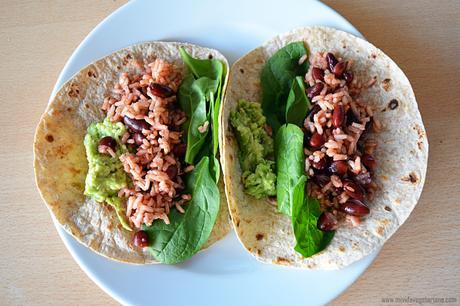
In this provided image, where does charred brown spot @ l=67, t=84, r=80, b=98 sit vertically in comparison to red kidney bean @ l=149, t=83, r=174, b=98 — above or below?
below

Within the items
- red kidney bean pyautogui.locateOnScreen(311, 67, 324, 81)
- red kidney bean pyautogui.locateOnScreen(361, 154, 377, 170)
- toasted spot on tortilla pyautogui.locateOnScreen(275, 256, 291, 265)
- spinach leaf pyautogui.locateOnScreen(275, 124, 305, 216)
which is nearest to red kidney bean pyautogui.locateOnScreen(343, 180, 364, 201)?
red kidney bean pyautogui.locateOnScreen(361, 154, 377, 170)

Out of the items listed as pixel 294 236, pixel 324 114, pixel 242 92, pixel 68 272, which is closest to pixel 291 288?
pixel 294 236

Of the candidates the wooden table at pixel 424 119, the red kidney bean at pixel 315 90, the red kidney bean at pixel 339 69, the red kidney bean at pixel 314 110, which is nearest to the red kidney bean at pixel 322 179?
the red kidney bean at pixel 314 110

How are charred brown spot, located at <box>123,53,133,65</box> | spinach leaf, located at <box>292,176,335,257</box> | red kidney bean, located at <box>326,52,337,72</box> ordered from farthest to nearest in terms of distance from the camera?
charred brown spot, located at <box>123,53,133,65</box> → red kidney bean, located at <box>326,52,337,72</box> → spinach leaf, located at <box>292,176,335,257</box>

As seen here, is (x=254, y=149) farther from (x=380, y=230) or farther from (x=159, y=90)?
(x=380, y=230)

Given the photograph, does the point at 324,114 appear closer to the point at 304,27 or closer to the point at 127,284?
the point at 304,27

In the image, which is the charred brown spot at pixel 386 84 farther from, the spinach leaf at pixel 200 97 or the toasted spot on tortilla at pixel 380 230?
the spinach leaf at pixel 200 97

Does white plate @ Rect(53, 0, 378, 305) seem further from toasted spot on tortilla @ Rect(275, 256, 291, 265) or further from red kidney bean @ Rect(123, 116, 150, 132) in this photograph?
red kidney bean @ Rect(123, 116, 150, 132)

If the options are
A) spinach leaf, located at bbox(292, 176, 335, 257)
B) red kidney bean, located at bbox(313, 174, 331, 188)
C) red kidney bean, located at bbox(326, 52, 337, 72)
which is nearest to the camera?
spinach leaf, located at bbox(292, 176, 335, 257)
